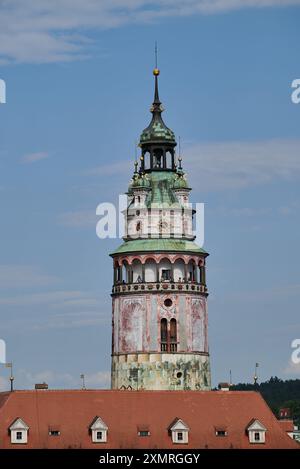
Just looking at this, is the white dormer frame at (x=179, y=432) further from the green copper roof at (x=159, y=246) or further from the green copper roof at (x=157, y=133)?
the green copper roof at (x=157, y=133)

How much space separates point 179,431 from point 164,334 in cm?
1732

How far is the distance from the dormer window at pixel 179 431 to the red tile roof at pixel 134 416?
392mm

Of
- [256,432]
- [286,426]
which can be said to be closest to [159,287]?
[286,426]

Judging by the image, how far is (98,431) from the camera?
16450 centimetres

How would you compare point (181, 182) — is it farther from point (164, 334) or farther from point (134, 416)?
point (134, 416)

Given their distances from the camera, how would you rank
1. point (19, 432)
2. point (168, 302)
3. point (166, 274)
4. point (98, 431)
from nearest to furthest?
point (19, 432) → point (98, 431) → point (168, 302) → point (166, 274)

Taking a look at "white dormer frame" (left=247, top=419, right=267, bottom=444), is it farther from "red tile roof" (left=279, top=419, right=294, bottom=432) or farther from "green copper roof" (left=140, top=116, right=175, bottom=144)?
"green copper roof" (left=140, top=116, right=175, bottom=144)

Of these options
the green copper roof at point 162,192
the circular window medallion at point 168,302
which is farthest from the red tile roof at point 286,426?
the green copper roof at point 162,192

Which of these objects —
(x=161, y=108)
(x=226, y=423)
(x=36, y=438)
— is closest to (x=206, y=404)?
(x=226, y=423)

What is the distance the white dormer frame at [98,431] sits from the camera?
164 m
